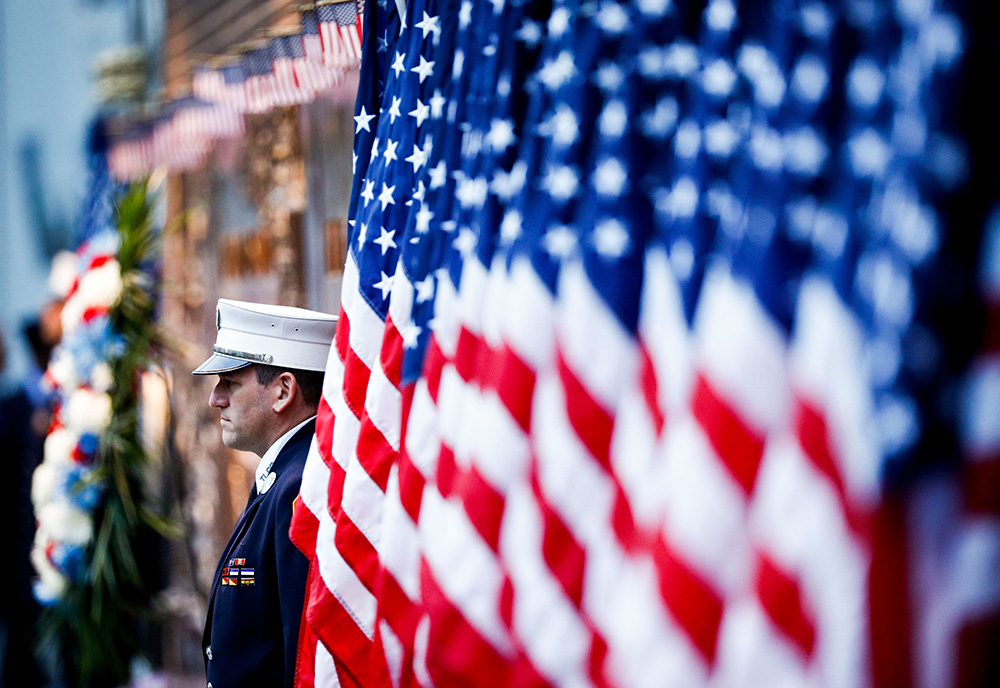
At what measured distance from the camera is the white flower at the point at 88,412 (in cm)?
564

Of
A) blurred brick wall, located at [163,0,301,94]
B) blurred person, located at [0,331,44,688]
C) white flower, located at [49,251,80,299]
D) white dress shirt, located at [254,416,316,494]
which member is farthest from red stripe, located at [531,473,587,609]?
blurred person, located at [0,331,44,688]

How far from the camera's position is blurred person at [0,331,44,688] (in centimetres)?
620

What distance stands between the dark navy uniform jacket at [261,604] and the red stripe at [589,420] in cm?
132

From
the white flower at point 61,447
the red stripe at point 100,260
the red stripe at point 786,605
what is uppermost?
the red stripe at point 786,605

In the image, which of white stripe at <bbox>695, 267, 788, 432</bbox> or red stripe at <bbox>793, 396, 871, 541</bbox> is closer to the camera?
red stripe at <bbox>793, 396, 871, 541</bbox>

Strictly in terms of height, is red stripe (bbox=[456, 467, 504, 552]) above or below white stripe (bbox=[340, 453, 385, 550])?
A: above

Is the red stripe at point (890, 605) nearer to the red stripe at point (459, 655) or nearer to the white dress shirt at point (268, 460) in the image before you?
the red stripe at point (459, 655)

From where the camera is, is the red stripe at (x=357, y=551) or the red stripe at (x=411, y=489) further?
the red stripe at (x=357, y=551)

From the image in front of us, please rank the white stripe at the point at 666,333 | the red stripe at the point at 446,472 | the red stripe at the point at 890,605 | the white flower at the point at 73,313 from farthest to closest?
the white flower at the point at 73,313 < the red stripe at the point at 446,472 < the white stripe at the point at 666,333 < the red stripe at the point at 890,605

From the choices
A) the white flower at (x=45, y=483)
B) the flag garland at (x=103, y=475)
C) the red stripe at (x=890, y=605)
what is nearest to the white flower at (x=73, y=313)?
the flag garland at (x=103, y=475)

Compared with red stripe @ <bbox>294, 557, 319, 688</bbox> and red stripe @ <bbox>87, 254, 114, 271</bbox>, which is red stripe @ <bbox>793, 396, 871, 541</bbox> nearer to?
red stripe @ <bbox>294, 557, 319, 688</bbox>

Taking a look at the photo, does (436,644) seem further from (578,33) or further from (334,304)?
(334,304)

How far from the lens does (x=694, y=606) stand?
1666mm

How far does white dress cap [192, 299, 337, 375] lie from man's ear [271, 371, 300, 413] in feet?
0.15
